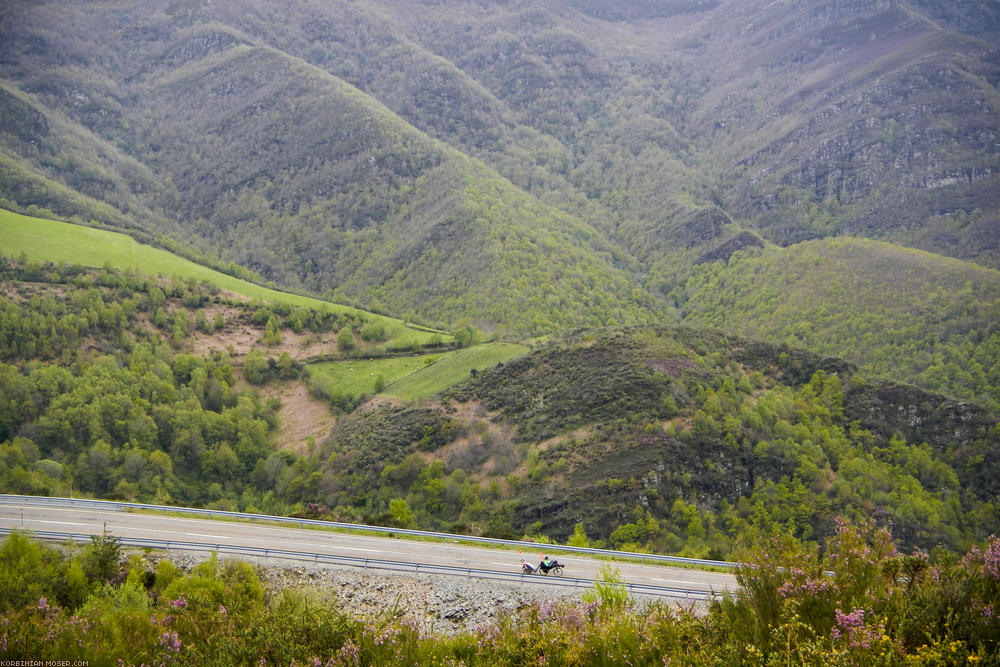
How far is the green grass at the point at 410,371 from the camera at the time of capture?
101 meters

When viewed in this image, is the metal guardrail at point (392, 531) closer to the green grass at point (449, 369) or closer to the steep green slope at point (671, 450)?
the steep green slope at point (671, 450)

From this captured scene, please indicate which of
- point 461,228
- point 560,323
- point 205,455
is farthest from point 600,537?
point 461,228

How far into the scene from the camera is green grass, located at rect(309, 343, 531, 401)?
101 m

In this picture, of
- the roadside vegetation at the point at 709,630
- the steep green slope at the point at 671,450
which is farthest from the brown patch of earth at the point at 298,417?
the roadside vegetation at the point at 709,630

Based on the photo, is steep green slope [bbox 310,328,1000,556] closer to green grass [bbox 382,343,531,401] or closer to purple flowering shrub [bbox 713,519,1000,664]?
green grass [bbox 382,343,531,401]

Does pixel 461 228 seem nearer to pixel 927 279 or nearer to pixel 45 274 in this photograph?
pixel 45 274

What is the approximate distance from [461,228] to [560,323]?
50.2 meters

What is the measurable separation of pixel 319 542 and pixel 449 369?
71.5m

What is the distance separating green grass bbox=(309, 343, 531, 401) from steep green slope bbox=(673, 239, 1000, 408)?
82.6 m

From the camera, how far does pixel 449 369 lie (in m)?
105

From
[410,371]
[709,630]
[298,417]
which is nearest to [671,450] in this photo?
[709,630]

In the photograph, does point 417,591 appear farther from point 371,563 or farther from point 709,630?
point 709,630

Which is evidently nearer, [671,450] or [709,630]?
[709,630]

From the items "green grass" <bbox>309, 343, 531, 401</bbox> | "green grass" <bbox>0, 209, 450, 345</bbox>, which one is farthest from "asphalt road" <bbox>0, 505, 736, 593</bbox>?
"green grass" <bbox>0, 209, 450, 345</bbox>
